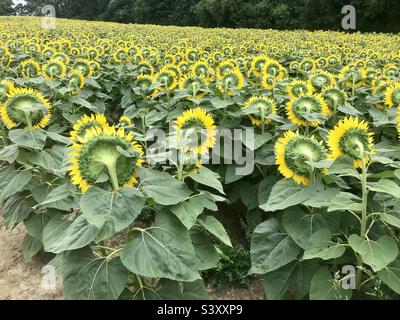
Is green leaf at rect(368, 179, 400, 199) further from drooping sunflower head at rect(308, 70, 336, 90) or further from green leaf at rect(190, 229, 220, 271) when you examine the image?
drooping sunflower head at rect(308, 70, 336, 90)

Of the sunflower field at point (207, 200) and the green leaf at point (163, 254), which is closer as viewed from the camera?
the green leaf at point (163, 254)

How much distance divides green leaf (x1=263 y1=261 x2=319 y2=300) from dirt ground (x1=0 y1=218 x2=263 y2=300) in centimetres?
61

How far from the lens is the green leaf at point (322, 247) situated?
6.44 feet

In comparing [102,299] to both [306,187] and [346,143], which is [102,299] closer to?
[306,187]

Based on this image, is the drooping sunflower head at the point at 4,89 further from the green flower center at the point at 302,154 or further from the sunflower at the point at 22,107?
the green flower center at the point at 302,154

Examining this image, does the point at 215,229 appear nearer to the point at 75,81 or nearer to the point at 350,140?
the point at 350,140

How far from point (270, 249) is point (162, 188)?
76cm

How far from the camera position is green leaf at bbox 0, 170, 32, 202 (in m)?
2.71

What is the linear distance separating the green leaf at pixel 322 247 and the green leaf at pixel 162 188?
25.4 inches

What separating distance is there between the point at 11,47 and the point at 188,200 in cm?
566

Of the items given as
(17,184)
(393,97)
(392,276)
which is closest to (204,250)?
(392,276)

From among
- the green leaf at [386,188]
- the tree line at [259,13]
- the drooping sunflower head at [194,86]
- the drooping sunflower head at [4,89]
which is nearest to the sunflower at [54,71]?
the drooping sunflower head at [4,89]

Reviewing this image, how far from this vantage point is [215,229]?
208cm
